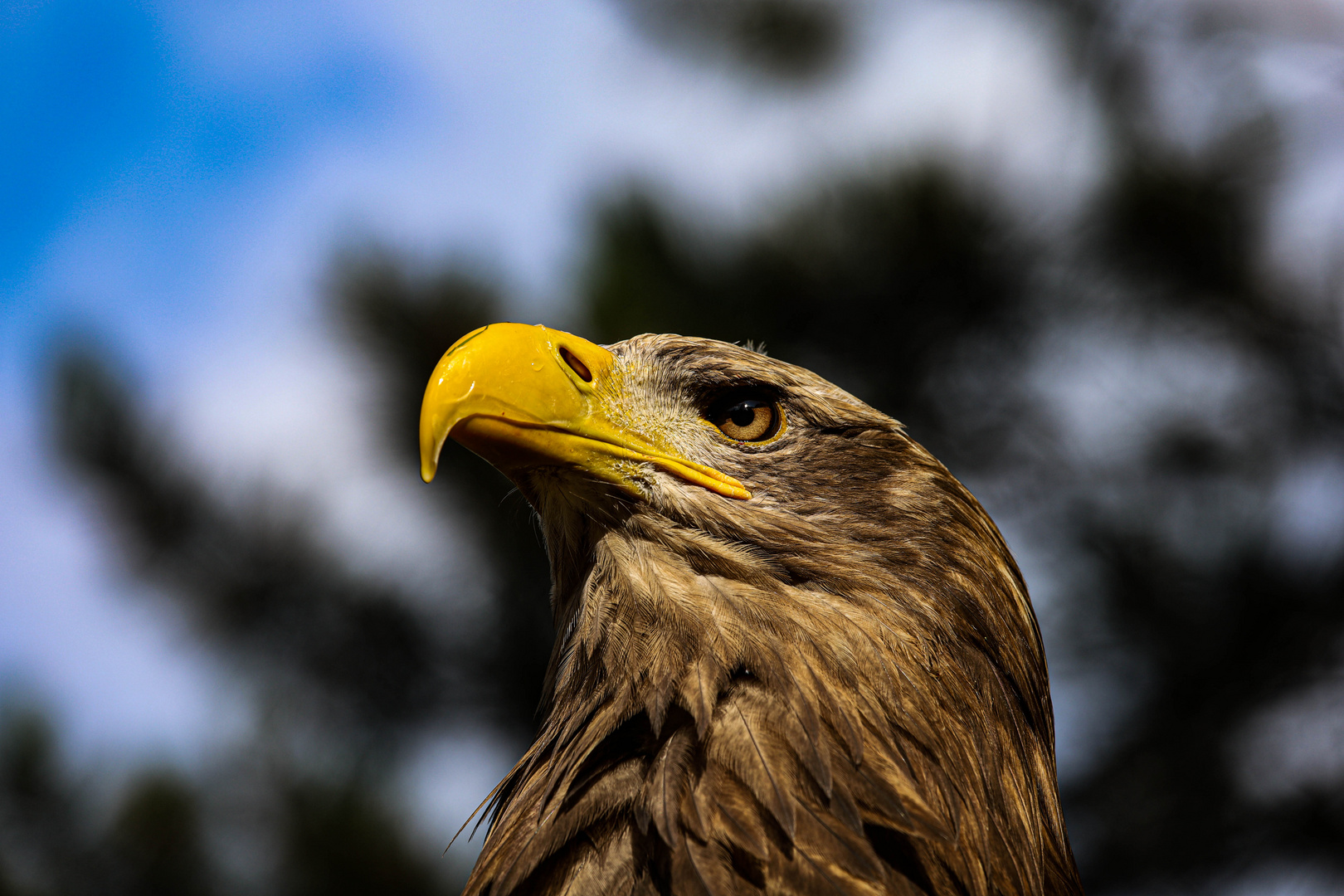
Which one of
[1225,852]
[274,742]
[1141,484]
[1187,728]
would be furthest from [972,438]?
[274,742]

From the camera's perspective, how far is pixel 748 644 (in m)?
1.76

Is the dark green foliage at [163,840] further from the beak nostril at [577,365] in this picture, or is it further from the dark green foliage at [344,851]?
the beak nostril at [577,365]

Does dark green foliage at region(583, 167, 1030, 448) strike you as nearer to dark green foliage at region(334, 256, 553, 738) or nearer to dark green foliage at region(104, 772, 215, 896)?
dark green foliage at region(334, 256, 553, 738)

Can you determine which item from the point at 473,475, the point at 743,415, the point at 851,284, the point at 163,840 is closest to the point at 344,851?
the point at 163,840

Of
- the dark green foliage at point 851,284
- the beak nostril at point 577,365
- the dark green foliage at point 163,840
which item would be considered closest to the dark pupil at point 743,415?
the beak nostril at point 577,365

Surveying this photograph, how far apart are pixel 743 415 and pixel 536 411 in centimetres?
50

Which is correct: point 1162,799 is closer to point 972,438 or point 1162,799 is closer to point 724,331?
point 972,438

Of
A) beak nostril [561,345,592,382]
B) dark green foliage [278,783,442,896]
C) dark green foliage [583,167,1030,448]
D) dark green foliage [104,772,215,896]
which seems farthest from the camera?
dark green foliage [104,772,215,896]

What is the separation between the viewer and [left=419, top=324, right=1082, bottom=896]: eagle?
1.56 m

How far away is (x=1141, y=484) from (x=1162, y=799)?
5.10 feet

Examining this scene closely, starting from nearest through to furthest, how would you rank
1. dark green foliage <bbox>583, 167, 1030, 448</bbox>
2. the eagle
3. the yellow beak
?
the eagle, the yellow beak, dark green foliage <bbox>583, 167, 1030, 448</bbox>

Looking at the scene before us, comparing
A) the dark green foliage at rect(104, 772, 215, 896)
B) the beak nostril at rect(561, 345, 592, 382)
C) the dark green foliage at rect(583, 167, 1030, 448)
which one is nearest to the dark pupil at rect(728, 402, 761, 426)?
the beak nostril at rect(561, 345, 592, 382)

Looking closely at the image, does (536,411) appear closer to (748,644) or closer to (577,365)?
(577,365)

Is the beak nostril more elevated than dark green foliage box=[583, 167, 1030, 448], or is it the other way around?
dark green foliage box=[583, 167, 1030, 448]
